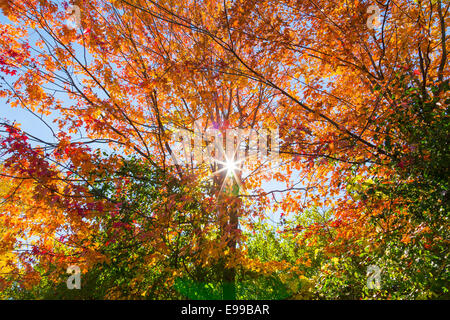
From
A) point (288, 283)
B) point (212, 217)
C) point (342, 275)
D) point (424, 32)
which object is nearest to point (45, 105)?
point (212, 217)

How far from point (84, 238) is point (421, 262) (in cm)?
507

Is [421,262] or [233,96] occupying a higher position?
[233,96]

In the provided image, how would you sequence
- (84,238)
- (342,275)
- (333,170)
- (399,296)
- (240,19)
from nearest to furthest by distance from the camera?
(399,296)
(342,275)
(240,19)
(84,238)
(333,170)

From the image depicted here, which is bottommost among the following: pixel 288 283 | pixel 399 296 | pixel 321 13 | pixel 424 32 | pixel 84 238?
pixel 288 283

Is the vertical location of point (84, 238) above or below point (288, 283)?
above

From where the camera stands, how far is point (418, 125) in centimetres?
279

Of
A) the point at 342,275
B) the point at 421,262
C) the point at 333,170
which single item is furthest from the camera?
the point at 333,170

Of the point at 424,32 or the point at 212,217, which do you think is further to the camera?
the point at 212,217

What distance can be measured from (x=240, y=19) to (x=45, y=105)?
383cm

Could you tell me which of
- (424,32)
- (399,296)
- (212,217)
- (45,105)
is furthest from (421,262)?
(45,105)

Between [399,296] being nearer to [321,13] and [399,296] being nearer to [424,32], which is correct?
[424,32]
